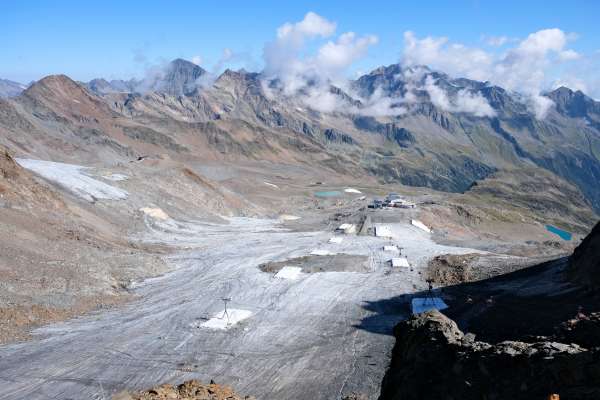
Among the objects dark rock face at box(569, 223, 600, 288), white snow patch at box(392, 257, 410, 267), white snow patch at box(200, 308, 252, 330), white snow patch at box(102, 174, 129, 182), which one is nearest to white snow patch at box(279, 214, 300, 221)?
white snow patch at box(102, 174, 129, 182)

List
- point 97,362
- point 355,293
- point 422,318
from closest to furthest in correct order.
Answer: point 422,318, point 97,362, point 355,293

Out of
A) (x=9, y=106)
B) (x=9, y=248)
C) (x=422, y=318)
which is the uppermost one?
(x=9, y=106)

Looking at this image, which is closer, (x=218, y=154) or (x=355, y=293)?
(x=355, y=293)

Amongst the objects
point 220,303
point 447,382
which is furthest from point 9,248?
point 447,382

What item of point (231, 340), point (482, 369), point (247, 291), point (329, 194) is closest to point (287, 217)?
point (247, 291)

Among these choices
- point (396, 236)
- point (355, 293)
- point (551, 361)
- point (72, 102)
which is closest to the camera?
point (551, 361)

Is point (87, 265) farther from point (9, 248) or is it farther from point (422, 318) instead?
point (422, 318)
